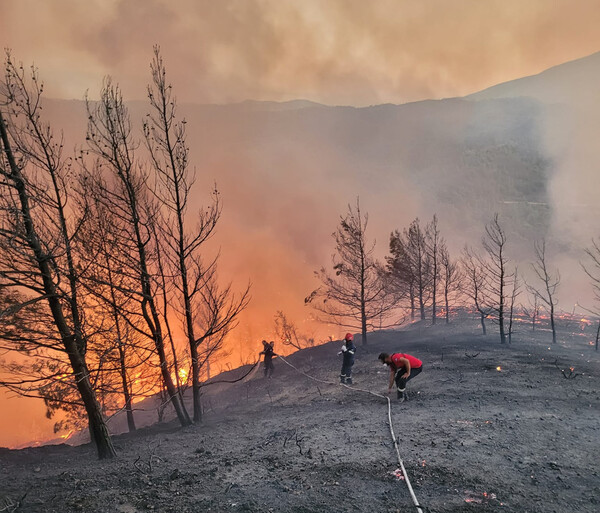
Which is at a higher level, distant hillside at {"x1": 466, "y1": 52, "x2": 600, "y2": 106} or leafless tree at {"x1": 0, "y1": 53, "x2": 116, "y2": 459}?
distant hillside at {"x1": 466, "y1": 52, "x2": 600, "y2": 106}

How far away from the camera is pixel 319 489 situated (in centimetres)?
577

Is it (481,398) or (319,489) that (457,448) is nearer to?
(319,489)

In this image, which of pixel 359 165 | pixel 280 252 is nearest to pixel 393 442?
pixel 280 252

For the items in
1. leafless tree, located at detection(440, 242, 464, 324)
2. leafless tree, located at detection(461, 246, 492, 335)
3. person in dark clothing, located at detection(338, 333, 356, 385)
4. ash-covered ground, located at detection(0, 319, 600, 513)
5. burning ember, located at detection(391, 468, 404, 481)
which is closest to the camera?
ash-covered ground, located at detection(0, 319, 600, 513)

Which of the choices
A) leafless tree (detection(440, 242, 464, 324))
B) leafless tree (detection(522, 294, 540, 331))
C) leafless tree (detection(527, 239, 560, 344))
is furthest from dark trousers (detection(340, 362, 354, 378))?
leafless tree (detection(522, 294, 540, 331))

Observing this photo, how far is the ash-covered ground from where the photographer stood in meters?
5.38

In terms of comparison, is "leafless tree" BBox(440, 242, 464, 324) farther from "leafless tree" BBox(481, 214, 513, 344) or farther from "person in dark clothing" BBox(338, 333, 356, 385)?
"person in dark clothing" BBox(338, 333, 356, 385)

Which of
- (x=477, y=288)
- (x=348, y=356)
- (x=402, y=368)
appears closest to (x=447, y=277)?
(x=477, y=288)

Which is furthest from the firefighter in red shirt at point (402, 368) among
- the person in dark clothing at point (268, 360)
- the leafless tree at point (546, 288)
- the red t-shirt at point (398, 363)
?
the leafless tree at point (546, 288)

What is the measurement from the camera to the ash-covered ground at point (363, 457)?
5.38 metres

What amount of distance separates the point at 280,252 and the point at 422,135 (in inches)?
3468

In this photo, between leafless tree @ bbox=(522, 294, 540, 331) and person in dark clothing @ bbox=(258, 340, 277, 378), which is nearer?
person in dark clothing @ bbox=(258, 340, 277, 378)

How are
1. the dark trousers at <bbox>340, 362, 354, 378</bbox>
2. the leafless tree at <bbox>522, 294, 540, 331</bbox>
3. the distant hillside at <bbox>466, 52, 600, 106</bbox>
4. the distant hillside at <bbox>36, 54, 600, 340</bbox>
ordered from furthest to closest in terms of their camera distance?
1. the distant hillside at <bbox>466, 52, 600, 106</bbox>
2. the distant hillside at <bbox>36, 54, 600, 340</bbox>
3. the leafless tree at <bbox>522, 294, 540, 331</bbox>
4. the dark trousers at <bbox>340, 362, 354, 378</bbox>

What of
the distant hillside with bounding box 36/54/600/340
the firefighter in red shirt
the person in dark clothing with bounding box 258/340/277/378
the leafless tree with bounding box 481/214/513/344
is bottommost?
the person in dark clothing with bounding box 258/340/277/378
